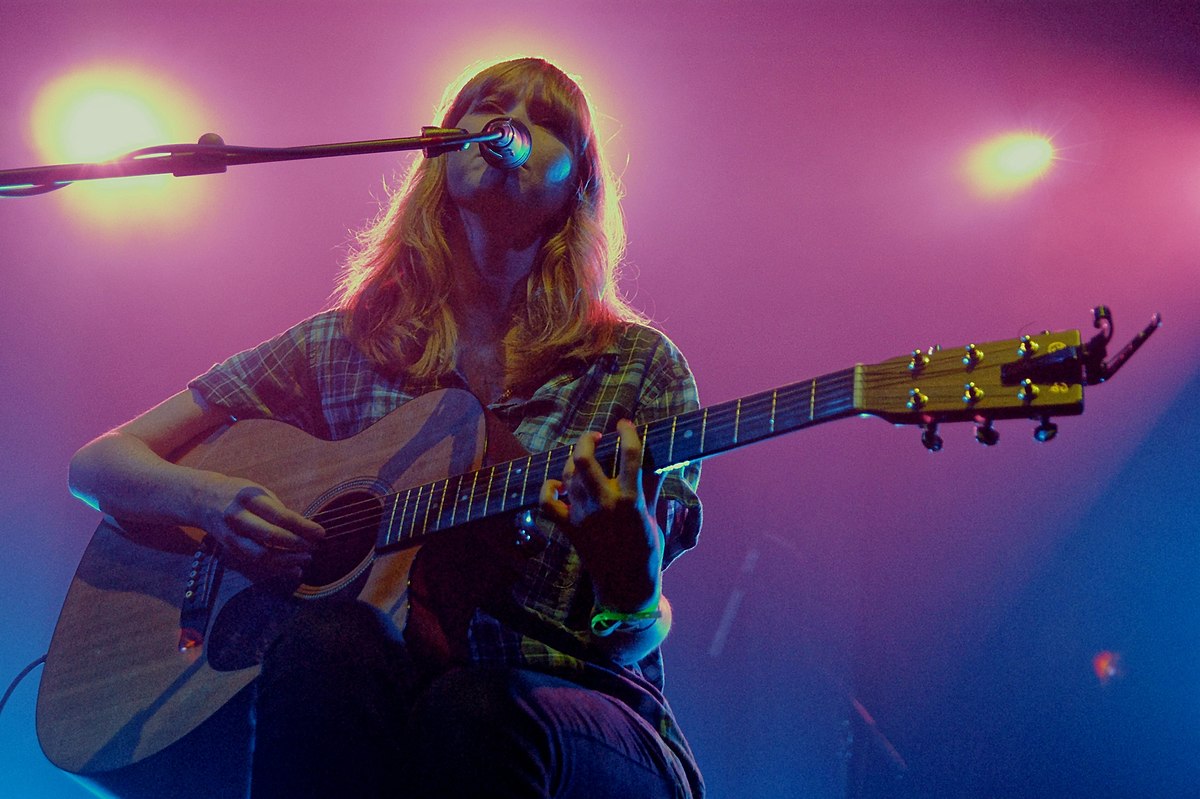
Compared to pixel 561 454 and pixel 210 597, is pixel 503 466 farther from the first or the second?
pixel 210 597

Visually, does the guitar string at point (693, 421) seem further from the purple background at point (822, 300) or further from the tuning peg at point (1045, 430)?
the purple background at point (822, 300)

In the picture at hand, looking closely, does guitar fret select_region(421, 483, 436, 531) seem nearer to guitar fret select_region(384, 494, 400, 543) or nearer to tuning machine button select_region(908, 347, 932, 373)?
guitar fret select_region(384, 494, 400, 543)

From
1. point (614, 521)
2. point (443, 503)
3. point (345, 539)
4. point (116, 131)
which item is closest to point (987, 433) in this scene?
point (614, 521)

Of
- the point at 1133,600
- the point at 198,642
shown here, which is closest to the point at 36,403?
the point at 198,642

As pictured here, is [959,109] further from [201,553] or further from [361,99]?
[201,553]

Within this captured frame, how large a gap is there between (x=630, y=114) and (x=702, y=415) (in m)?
2.45

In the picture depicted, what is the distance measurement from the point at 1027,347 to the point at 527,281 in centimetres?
146

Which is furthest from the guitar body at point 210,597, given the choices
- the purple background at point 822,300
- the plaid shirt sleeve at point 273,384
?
the purple background at point 822,300

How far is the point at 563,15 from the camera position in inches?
148

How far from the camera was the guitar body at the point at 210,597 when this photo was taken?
5.61 feet

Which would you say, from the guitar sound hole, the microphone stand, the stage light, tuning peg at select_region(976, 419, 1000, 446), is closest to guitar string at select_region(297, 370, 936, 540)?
the guitar sound hole

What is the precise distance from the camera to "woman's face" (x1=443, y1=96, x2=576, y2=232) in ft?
7.29

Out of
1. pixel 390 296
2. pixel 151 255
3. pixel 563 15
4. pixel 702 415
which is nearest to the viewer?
pixel 702 415

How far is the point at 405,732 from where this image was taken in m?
1.33
